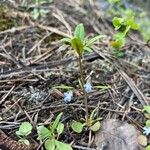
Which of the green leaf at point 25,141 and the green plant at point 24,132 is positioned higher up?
the green plant at point 24,132

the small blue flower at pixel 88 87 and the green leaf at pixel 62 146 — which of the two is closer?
the green leaf at pixel 62 146

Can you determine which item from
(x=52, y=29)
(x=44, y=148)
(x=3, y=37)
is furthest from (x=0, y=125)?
(x=52, y=29)

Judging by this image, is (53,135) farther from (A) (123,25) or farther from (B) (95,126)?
(A) (123,25)

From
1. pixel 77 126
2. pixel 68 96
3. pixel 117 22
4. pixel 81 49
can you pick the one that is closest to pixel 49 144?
pixel 77 126

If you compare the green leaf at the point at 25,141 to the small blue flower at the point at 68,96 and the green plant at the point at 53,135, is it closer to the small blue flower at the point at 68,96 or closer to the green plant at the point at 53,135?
the green plant at the point at 53,135

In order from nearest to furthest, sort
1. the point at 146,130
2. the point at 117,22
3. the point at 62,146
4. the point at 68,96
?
the point at 62,146 → the point at 146,130 → the point at 68,96 → the point at 117,22

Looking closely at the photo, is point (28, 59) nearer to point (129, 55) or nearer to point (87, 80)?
point (87, 80)

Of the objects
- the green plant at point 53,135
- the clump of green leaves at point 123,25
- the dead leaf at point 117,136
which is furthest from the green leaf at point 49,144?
the clump of green leaves at point 123,25

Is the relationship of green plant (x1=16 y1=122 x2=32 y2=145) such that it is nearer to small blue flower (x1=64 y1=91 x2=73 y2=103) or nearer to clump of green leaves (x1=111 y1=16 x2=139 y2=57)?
small blue flower (x1=64 y1=91 x2=73 y2=103)
